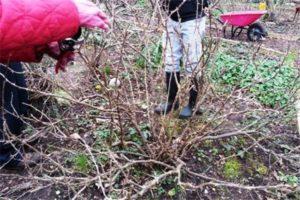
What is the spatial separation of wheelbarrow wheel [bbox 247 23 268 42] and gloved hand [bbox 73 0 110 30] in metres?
5.50

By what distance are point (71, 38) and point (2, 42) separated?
34 cm

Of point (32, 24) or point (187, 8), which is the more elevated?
point (32, 24)

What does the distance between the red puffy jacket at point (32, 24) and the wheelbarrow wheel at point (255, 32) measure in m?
5.53

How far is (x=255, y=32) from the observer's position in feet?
23.2

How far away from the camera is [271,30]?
8148 mm

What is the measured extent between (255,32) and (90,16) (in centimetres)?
557

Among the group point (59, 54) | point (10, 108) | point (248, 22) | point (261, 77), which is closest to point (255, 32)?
point (248, 22)

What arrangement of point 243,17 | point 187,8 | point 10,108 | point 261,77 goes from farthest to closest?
1. point 243,17
2. point 261,77
3. point 187,8
4. point 10,108

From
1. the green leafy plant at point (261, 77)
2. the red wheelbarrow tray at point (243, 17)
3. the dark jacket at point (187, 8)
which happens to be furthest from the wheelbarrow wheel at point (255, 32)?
the dark jacket at point (187, 8)

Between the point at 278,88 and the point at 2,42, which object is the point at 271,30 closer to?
the point at 278,88

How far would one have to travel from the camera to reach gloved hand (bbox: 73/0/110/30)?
1.90 metres

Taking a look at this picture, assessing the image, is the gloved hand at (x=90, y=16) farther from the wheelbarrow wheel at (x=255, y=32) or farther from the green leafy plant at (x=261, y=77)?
the wheelbarrow wheel at (x=255, y=32)

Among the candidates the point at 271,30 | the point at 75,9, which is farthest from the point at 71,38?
the point at 271,30

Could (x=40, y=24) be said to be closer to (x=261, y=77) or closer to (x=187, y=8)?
(x=187, y=8)
